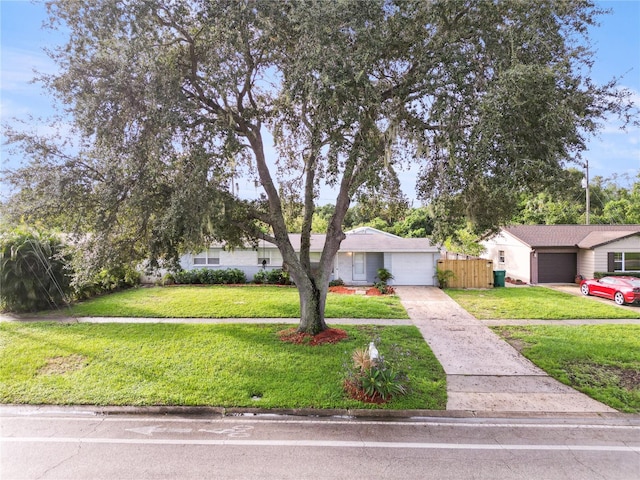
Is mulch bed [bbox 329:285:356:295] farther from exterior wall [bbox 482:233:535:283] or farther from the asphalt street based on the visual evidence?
the asphalt street

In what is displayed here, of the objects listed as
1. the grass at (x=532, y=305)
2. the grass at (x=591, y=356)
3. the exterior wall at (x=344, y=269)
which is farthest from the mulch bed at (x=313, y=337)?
the exterior wall at (x=344, y=269)

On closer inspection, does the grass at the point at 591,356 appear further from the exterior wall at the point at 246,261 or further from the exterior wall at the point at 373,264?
the exterior wall at the point at 246,261

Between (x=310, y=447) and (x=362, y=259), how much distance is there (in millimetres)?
17541

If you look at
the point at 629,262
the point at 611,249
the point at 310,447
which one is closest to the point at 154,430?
the point at 310,447

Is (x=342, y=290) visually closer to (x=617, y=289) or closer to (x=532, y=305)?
(x=532, y=305)

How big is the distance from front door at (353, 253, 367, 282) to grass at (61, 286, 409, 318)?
4950 mm

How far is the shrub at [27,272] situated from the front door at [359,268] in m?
15.2

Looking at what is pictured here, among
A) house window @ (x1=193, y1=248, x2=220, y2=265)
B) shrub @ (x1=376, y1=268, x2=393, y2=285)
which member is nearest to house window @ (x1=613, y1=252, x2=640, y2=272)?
shrub @ (x1=376, y1=268, x2=393, y2=285)

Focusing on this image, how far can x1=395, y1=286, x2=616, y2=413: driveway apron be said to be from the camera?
6801 mm

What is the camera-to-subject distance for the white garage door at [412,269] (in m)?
21.7

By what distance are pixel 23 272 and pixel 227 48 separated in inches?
478

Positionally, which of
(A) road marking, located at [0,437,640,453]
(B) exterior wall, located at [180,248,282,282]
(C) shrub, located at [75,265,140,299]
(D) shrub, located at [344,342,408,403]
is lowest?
(A) road marking, located at [0,437,640,453]

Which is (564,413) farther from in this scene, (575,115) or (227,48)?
(227,48)

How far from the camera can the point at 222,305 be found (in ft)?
49.4
